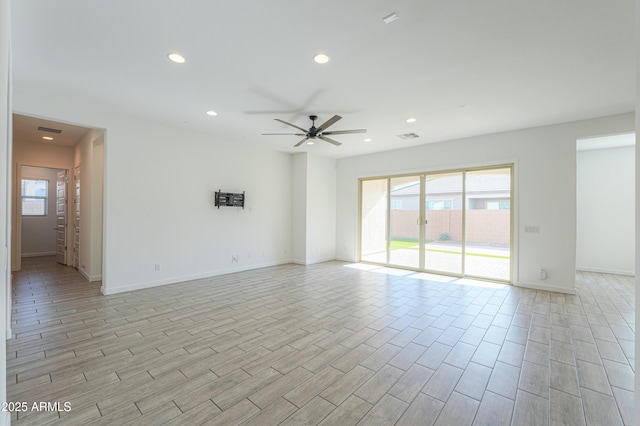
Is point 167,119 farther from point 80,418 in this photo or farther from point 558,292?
point 558,292

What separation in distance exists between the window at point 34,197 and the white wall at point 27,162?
6.72ft

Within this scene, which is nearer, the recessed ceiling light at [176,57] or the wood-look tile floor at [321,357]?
the wood-look tile floor at [321,357]

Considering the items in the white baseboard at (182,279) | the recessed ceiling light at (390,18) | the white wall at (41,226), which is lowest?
the white baseboard at (182,279)

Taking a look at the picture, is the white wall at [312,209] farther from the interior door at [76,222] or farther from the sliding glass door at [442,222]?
the interior door at [76,222]

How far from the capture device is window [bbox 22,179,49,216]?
8.15 m

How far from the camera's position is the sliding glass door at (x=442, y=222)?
18.9 ft

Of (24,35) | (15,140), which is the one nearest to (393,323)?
(24,35)

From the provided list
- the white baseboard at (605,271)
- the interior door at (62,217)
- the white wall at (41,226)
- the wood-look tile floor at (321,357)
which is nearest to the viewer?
the wood-look tile floor at (321,357)

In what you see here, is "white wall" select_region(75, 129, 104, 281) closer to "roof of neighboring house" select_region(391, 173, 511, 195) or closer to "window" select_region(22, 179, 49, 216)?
"window" select_region(22, 179, 49, 216)

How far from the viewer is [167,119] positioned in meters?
5.04

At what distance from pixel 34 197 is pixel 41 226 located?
2.91 ft

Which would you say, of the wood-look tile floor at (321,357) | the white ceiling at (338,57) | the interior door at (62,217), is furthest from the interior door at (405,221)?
the interior door at (62,217)

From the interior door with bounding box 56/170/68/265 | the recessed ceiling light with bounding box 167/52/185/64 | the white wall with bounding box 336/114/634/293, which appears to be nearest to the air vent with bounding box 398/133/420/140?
the white wall with bounding box 336/114/634/293

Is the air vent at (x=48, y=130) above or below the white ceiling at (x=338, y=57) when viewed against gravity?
above
